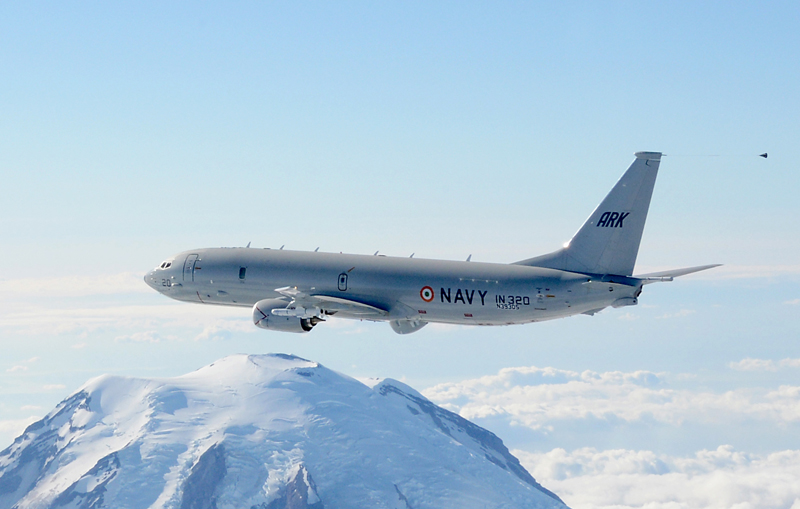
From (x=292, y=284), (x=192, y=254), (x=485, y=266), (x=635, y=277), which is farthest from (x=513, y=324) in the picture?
(x=192, y=254)

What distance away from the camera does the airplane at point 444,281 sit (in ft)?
228

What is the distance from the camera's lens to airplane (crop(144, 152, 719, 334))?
6962 cm

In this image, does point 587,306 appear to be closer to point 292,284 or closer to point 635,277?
point 635,277

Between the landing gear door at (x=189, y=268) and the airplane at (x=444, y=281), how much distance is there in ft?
0.42

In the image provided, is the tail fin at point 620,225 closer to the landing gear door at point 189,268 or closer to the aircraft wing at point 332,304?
the aircraft wing at point 332,304

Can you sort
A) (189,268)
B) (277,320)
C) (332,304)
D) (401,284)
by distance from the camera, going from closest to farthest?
1. (401,284)
2. (277,320)
3. (332,304)
4. (189,268)

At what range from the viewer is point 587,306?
69.6 metres

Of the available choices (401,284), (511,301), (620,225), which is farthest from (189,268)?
(620,225)

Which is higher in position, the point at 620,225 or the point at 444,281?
the point at 620,225

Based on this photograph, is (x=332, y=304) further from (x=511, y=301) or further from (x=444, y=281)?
(x=511, y=301)

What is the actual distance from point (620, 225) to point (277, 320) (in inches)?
1201

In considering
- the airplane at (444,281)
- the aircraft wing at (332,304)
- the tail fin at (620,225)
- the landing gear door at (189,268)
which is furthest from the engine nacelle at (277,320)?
the tail fin at (620,225)

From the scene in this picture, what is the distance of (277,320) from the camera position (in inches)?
3036

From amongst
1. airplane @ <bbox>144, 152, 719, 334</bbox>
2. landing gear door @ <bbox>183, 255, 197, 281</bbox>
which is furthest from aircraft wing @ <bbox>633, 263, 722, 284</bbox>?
landing gear door @ <bbox>183, 255, 197, 281</bbox>
